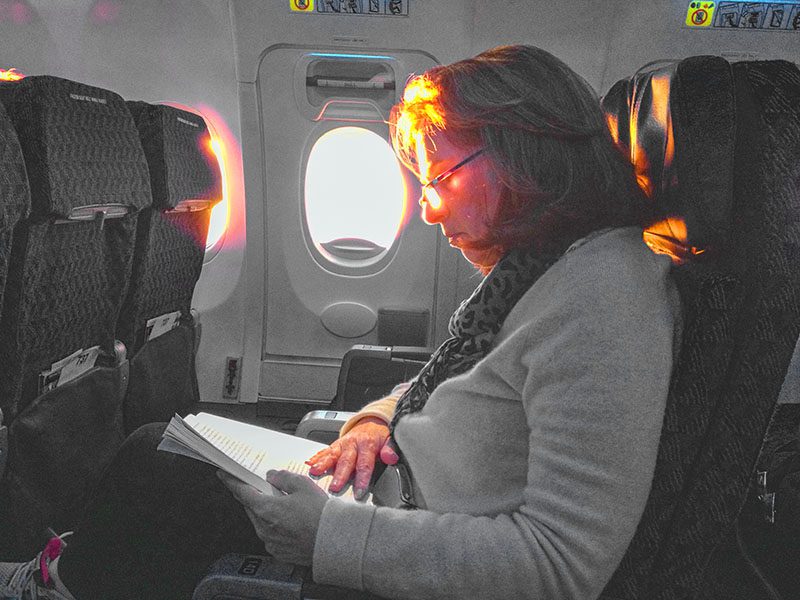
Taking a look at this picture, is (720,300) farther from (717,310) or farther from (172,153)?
(172,153)

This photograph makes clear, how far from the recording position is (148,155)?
2125 mm

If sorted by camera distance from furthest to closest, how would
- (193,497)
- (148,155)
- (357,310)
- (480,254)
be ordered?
(357,310)
(148,155)
(193,497)
(480,254)

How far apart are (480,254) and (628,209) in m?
0.28

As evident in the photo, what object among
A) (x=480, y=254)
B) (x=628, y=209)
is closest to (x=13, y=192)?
(x=480, y=254)

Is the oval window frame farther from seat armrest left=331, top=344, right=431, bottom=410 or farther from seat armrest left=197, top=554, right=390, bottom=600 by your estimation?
seat armrest left=197, top=554, right=390, bottom=600

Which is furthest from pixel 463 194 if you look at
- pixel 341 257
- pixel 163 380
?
pixel 341 257

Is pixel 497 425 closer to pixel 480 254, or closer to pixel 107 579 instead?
pixel 480 254

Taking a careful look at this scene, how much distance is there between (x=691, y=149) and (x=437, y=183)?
0.42 metres

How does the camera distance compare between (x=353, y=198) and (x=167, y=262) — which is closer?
(x=167, y=262)

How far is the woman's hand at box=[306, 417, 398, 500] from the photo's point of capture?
1.31 m

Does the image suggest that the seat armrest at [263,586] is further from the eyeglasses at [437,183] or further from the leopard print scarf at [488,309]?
the eyeglasses at [437,183]

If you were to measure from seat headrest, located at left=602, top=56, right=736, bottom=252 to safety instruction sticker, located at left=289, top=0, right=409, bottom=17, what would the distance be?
7.01ft

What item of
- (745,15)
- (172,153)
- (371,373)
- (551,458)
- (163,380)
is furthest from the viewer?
(745,15)

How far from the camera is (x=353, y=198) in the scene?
3.71 metres
